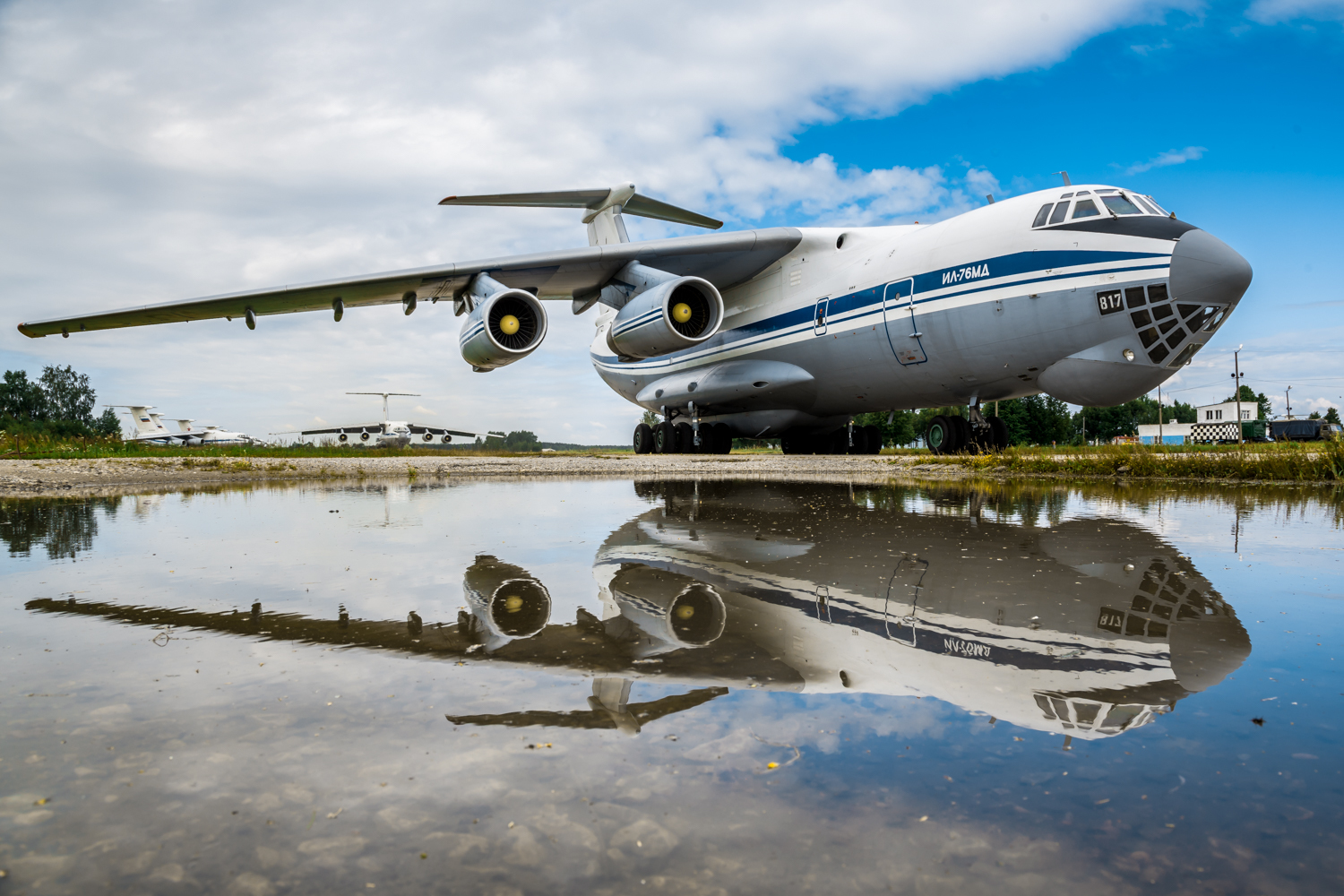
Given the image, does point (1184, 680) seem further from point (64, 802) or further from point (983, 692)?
point (64, 802)

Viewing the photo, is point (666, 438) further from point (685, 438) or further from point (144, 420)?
point (144, 420)

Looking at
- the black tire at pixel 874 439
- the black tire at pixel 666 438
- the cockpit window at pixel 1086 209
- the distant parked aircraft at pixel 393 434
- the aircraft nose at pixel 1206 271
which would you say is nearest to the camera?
the aircraft nose at pixel 1206 271

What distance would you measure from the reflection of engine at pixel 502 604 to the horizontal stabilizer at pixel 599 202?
9.52m

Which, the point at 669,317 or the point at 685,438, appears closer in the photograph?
the point at 669,317

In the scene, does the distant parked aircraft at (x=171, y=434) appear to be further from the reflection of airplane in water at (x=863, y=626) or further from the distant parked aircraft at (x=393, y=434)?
the reflection of airplane in water at (x=863, y=626)

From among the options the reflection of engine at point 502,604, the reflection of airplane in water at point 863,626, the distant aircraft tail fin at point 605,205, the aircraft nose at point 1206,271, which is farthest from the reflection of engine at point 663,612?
the distant aircraft tail fin at point 605,205

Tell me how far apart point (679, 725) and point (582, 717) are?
0.64ft

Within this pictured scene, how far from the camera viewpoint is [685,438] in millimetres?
14812

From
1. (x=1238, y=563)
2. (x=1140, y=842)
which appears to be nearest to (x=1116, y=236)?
(x=1238, y=563)

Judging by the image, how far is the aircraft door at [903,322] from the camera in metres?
9.37

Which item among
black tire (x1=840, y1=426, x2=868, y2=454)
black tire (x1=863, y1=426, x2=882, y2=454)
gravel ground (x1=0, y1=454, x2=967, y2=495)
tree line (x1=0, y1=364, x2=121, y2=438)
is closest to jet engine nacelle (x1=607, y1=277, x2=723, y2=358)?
gravel ground (x1=0, y1=454, x2=967, y2=495)

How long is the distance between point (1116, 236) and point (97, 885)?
8963 mm

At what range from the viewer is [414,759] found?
1.25m

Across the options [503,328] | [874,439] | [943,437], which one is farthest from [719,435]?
[503,328]
